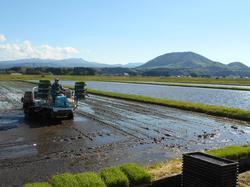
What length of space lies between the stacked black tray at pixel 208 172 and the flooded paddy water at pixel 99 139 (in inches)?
131

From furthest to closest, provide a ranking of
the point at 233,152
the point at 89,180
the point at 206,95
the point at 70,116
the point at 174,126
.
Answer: the point at 206,95 → the point at 70,116 → the point at 174,126 → the point at 233,152 → the point at 89,180

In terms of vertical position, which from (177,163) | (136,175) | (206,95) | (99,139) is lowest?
(99,139)

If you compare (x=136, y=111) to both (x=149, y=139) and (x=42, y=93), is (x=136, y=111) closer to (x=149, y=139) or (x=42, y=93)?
(x=42, y=93)

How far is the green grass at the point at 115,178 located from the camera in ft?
25.3

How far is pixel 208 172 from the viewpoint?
7.44 meters

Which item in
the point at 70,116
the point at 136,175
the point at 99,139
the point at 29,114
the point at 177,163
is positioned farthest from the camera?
the point at 29,114

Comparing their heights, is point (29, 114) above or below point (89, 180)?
below

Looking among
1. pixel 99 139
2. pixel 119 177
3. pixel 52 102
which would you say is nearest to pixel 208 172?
pixel 119 177

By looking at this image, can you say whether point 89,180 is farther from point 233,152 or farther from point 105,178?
point 233,152

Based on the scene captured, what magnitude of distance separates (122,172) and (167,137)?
7205 mm

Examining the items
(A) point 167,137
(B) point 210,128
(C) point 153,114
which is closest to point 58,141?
(A) point 167,137

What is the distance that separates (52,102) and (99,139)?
4480 millimetres

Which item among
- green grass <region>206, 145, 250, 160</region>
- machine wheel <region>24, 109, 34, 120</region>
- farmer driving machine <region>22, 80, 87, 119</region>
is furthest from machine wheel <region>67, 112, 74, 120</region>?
green grass <region>206, 145, 250, 160</region>

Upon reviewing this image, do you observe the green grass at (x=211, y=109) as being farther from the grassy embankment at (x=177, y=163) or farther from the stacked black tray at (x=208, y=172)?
the stacked black tray at (x=208, y=172)
